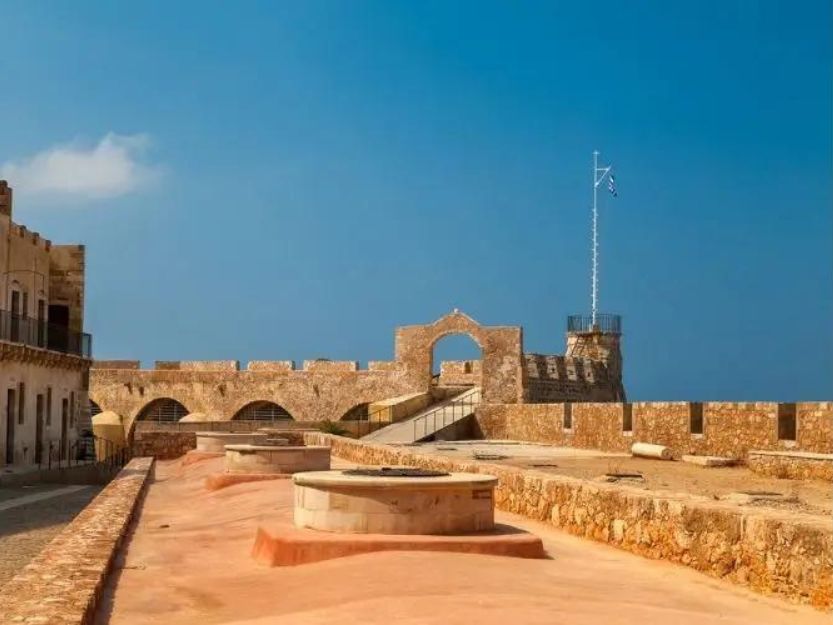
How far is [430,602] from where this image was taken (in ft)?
21.2

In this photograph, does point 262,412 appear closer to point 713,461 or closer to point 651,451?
point 651,451

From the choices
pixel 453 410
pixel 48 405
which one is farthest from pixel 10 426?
pixel 453 410

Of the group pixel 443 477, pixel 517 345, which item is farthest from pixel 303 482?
pixel 517 345

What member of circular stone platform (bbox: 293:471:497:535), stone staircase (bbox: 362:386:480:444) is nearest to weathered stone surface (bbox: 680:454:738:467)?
circular stone platform (bbox: 293:471:497:535)

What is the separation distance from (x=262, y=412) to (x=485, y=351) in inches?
448

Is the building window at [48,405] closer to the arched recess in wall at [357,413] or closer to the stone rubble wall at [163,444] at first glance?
the stone rubble wall at [163,444]

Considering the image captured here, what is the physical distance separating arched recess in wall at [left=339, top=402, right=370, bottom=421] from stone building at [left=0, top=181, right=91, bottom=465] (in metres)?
10.5

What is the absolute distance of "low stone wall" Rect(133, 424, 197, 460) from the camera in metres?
30.5

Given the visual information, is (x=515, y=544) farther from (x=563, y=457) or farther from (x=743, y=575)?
(x=563, y=457)

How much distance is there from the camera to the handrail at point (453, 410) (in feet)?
111

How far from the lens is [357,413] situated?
43594mm

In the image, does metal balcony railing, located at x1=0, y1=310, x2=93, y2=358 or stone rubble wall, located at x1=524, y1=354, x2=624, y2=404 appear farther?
stone rubble wall, located at x1=524, y1=354, x2=624, y2=404

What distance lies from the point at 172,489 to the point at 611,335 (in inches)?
1258

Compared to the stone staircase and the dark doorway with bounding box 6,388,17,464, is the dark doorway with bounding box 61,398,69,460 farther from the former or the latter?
the stone staircase
